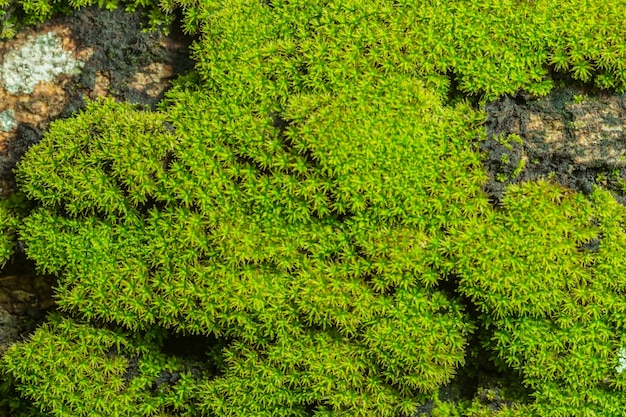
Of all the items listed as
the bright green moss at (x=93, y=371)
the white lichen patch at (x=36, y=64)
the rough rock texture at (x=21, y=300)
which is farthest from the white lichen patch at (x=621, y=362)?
the white lichen patch at (x=36, y=64)

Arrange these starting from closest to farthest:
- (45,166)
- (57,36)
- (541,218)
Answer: (541,218), (45,166), (57,36)

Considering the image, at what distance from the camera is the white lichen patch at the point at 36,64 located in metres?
4.50

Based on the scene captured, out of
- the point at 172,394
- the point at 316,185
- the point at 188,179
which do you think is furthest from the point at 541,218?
the point at 172,394

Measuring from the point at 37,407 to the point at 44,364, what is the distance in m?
0.51

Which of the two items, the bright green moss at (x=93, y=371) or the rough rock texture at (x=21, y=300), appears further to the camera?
the rough rock texture at (x=21, y=300)

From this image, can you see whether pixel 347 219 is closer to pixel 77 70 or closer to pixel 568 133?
pixel 568 133

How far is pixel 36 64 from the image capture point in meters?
4.52

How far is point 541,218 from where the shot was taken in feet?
12.9

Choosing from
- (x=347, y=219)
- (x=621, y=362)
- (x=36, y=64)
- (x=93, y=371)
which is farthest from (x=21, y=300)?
(x=621, y=362)

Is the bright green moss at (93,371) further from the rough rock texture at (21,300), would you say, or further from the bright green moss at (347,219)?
the rough rock texture at (21,300)

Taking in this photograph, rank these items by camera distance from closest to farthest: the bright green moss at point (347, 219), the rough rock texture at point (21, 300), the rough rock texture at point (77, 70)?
the bright green moss at point (347, 219)
the rough rock texture at point (77, 70)
the rough rock texture at point (21, 300)

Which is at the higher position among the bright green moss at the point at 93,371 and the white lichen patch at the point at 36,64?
the white lichen patch at the point at 36,64

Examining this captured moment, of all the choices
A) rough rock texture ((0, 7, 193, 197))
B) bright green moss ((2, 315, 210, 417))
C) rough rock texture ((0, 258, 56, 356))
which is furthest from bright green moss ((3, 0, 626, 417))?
rough rock texture ((0, 258, 56, 356))

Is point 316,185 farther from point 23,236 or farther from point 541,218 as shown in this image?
point 23,236
